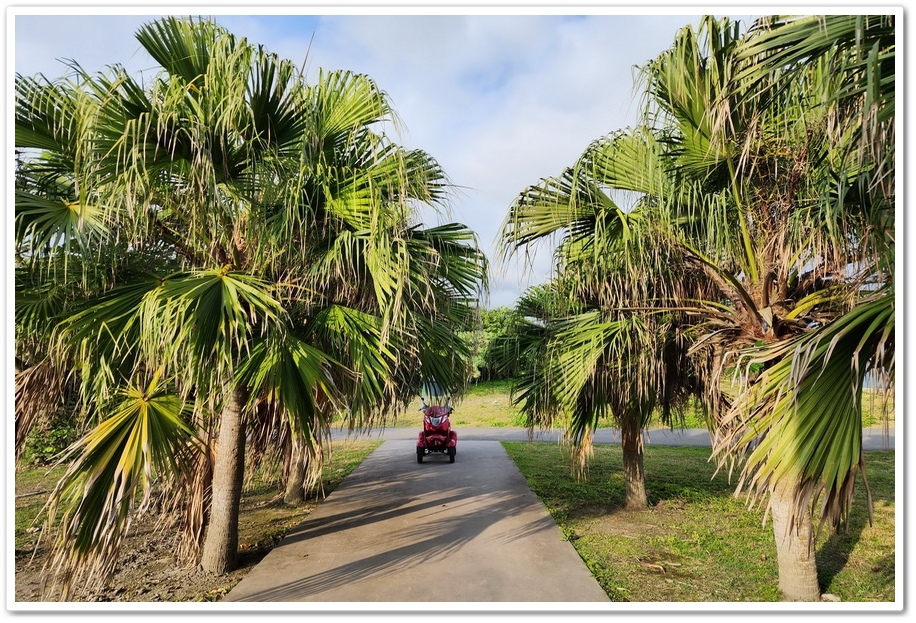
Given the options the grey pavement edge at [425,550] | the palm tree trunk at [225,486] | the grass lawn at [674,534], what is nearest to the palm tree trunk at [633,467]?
the grass lawn at [674,534]

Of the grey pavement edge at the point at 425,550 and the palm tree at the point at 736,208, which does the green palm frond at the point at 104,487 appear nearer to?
the grey pavement edge at the point at 425,550

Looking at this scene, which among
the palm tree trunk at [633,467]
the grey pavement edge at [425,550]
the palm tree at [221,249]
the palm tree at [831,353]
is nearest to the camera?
the palm tree at [831,353]

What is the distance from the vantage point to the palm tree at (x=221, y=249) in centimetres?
336

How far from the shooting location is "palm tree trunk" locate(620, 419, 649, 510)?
6582 mm

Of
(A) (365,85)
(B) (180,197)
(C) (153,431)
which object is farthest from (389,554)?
(A) (365,85)

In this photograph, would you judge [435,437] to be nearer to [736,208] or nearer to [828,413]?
[736,208]

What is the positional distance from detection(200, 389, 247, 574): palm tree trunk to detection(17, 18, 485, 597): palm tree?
14 cm

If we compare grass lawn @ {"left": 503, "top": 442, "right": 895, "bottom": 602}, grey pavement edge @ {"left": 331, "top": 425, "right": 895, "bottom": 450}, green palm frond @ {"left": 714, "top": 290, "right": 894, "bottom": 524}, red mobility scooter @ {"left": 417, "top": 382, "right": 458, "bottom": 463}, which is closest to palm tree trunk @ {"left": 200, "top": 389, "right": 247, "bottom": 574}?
grass lawn @ {"left": 503, "top": 442, "right": 895, "bottom": 602}

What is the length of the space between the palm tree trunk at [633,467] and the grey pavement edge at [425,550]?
3.67 ft

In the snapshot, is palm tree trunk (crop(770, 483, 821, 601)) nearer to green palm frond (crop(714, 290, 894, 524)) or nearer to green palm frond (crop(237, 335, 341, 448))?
green palm frond (crop(714, 290, 894, 524))

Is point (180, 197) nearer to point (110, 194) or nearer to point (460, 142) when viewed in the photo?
point (110, 194)
